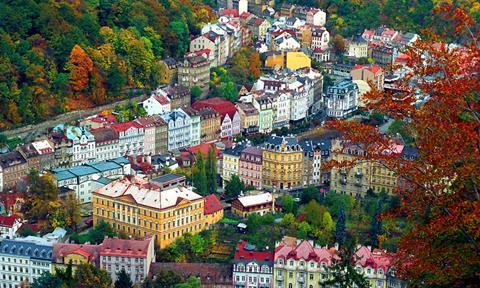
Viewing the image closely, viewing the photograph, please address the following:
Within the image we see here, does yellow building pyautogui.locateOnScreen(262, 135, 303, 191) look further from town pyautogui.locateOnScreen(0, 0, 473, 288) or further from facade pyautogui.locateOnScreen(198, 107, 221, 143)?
facade pyautogui.locateOnScreen(198, 107, 221, 143)

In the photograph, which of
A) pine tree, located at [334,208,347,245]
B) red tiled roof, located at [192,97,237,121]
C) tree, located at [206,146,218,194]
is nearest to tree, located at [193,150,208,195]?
tree, located at [206,146,218,194]

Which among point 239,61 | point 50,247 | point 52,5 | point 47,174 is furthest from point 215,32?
point 50,247

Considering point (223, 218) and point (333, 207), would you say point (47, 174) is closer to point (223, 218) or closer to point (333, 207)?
point (223, 218)

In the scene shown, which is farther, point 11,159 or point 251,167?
point 251,167

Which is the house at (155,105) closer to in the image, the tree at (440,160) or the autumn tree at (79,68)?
the autumn tree at (79,68)

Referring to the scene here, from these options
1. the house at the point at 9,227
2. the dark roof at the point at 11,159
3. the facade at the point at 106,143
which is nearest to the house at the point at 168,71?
the facade at the point at 106,143

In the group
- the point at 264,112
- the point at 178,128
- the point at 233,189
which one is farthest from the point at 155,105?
the point at 233,189

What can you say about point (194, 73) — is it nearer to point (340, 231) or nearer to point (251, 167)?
point (251, 167)
